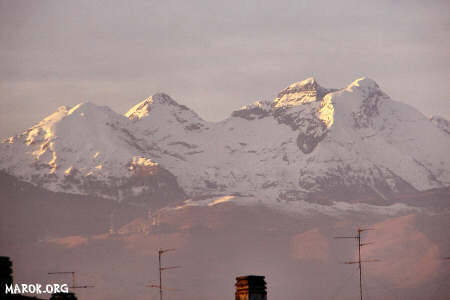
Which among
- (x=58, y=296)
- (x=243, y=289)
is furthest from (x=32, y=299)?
(x=243, y=289)

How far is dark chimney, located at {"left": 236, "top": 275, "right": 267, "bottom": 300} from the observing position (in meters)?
87.2

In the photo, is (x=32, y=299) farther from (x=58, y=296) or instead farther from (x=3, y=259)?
(x=3, y=259)

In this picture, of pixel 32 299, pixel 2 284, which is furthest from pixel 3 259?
pixel 32 299

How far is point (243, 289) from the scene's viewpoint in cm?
8800

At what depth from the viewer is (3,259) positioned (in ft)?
278

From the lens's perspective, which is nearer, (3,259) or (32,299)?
(3,259)

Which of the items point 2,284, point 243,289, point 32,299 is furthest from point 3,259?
point 243,289

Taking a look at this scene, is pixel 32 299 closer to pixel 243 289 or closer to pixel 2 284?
pixel 2 284

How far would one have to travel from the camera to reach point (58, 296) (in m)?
94.4

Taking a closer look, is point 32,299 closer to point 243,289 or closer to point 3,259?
point 3,259

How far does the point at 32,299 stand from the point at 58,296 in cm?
237

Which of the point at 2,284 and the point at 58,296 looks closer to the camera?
the point at 2,284

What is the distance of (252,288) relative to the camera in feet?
288

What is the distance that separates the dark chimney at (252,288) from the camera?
87250 mm
